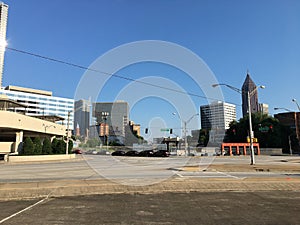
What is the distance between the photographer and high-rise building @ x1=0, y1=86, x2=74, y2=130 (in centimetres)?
14193

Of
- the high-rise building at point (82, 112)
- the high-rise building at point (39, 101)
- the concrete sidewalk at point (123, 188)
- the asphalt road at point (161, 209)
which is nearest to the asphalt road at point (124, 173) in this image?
the concrete sidewalk at point (123, 188)

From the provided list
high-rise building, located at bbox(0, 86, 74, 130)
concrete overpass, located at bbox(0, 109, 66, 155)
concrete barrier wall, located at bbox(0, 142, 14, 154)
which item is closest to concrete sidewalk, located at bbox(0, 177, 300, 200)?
concrete overpass, located at bbox(0, 109, 66, 155)

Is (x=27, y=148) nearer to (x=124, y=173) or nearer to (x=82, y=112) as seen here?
(x=82, y=112)

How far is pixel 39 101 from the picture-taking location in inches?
6038

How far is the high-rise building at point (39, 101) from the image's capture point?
14193 centimetres

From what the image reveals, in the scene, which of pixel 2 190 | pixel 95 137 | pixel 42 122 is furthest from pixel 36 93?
pixel 2 190

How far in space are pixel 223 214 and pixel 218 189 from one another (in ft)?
14.3

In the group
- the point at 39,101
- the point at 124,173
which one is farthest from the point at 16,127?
the point at 39,101

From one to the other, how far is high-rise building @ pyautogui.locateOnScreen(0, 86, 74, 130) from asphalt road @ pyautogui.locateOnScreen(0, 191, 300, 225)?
13328 centimetres

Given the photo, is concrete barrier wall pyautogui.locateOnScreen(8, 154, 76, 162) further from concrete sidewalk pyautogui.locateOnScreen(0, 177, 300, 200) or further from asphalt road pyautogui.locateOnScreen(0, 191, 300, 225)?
asphalt road pyautogui.locateOnScreen(0, 191, 300, 225)

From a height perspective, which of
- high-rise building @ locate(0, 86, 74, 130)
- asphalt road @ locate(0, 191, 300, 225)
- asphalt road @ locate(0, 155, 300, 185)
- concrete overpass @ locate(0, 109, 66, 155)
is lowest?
asphalt road @ locate(0, 155, 300, 185)

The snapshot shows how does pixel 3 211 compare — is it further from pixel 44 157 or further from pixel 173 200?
pixel 44 157

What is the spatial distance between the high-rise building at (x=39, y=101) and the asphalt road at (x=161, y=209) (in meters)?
133

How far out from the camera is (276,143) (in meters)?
82.1
